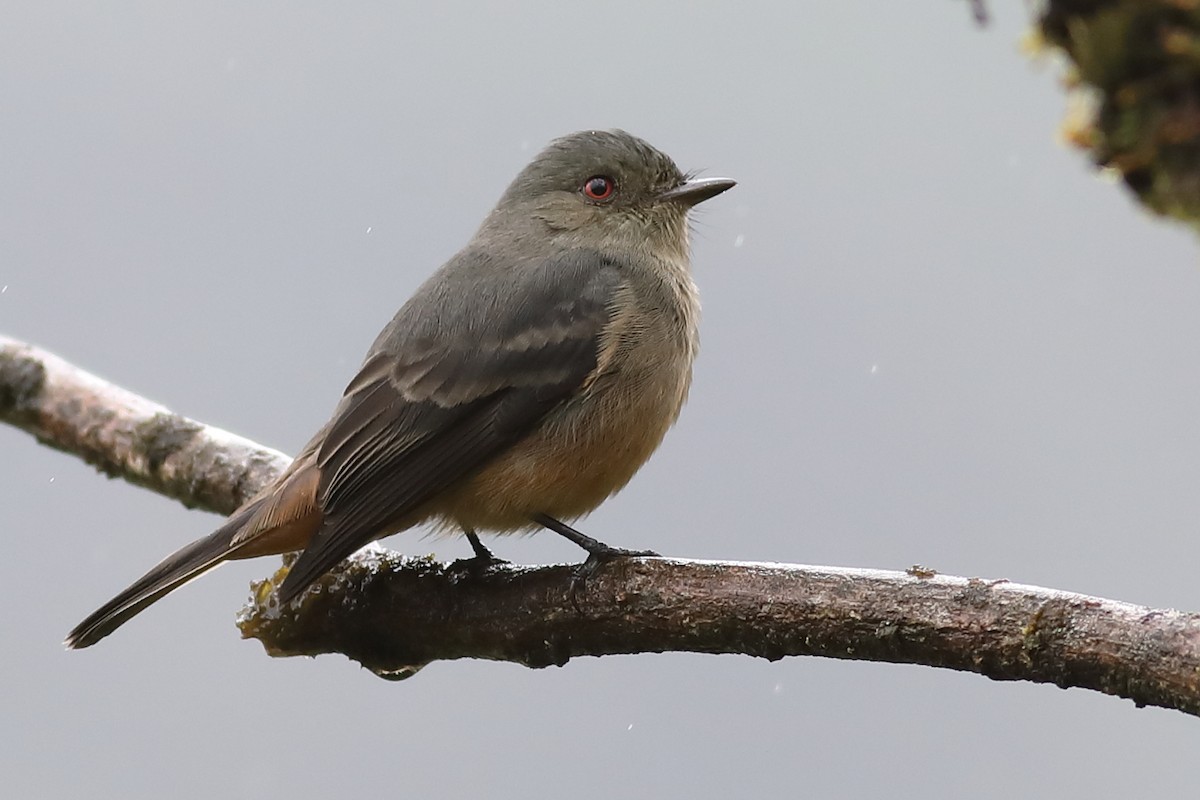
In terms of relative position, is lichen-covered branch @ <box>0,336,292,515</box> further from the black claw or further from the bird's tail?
the black claw

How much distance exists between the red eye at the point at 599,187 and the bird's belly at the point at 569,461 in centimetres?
125

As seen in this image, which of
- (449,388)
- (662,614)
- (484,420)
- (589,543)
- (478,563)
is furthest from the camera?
(449,388)

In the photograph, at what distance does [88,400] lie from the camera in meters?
5.98

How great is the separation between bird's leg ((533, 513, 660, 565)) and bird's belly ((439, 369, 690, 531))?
5 cm

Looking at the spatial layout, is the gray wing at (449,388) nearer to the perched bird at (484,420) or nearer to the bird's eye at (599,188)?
the perched bird at (484,420)

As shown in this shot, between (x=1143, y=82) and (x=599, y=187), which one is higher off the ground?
(x=599, y=187)

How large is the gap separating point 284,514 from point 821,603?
6.73 ft

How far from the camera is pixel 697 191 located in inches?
225

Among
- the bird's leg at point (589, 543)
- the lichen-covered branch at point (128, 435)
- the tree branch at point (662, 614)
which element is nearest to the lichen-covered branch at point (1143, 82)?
the tree branch at point (662, 614)

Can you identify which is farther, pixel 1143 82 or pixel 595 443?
pixel 595 443

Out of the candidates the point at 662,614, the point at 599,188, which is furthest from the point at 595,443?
the point at 599,188

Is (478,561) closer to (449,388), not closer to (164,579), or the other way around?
(449,388)

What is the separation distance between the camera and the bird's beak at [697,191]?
566 centimetres

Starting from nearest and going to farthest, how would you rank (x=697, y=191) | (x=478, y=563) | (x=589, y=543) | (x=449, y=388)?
(x=589, y=543)
(x=478, y=563)
(x=449, y=388)
(x=697, y=191)
